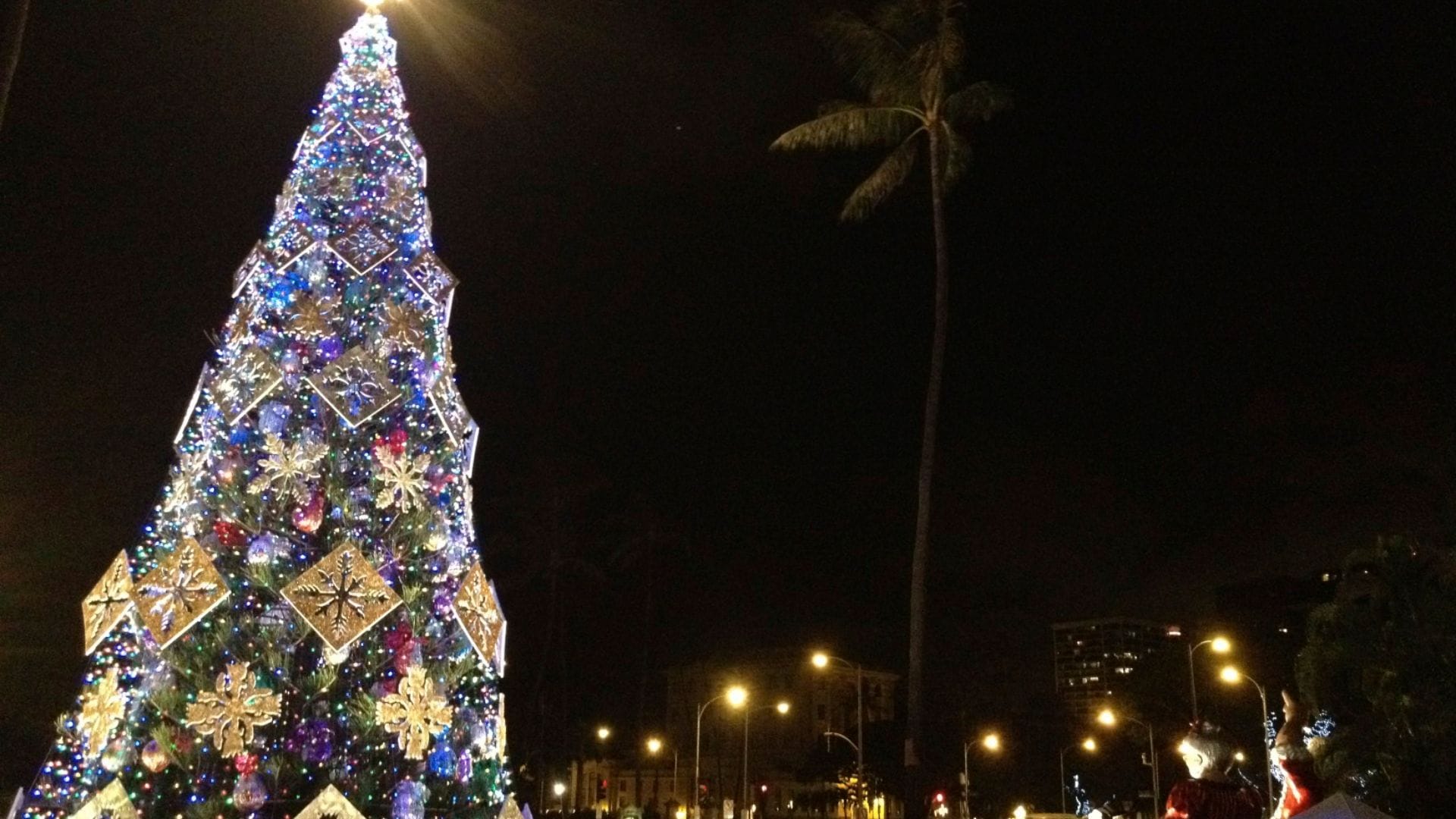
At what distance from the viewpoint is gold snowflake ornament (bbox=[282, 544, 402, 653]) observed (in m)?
12.0

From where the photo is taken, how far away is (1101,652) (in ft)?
510

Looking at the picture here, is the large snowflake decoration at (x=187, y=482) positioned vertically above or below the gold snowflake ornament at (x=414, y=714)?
above

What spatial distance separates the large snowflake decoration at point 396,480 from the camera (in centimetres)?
1286

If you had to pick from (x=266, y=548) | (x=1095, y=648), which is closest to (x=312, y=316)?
(x=266, y=548)

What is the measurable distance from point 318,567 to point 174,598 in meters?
1.33

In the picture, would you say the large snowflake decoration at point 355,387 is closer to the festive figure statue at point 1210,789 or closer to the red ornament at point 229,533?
the red ornament at point 229,533

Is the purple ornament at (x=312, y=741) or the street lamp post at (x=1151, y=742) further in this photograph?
the street lamp post at (x=1151, y=742)

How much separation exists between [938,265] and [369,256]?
11017 mm

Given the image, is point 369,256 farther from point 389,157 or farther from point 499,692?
point 499,692

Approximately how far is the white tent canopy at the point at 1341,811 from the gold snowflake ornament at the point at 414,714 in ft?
29.5

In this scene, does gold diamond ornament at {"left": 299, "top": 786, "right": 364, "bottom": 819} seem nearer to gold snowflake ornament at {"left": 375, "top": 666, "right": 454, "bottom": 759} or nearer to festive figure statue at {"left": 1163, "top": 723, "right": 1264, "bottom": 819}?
gold snowflake ornament at {"left": 375, "top": 666, "right": 454, "bottom": 759}

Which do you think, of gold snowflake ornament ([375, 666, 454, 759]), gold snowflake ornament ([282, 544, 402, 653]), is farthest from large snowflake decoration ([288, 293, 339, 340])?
gold snowflake ornament ([375, 666, 454, 759])

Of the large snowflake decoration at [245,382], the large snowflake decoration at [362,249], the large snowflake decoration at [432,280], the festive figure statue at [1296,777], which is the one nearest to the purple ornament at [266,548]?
the large snowflake decoration at [245,382]

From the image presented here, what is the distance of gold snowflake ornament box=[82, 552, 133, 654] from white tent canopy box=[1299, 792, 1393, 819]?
10553 mm
